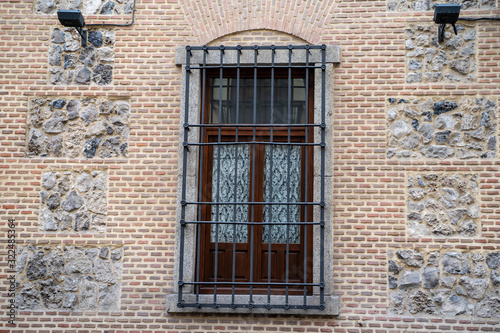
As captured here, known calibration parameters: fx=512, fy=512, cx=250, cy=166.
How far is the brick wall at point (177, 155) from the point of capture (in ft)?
17.7

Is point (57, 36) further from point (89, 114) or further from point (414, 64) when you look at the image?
point (414, 64)

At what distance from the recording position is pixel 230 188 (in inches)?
230

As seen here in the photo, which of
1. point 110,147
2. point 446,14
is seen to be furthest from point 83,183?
point 446,14

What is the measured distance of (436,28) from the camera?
5.67 m

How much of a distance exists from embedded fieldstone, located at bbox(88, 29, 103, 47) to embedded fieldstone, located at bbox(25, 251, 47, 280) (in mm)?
2422

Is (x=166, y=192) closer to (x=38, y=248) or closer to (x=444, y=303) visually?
(x=38, y=248)

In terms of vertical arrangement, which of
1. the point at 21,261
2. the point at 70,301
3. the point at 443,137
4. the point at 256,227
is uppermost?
the point at 443,137

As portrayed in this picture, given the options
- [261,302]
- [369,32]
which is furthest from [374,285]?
[369,32]

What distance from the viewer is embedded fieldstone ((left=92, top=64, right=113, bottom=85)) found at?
229 inches

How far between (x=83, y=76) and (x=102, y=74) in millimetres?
218

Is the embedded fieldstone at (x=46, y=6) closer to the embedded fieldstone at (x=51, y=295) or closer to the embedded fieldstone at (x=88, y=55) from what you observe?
the embedded fieldstone at (x=88, y=55)

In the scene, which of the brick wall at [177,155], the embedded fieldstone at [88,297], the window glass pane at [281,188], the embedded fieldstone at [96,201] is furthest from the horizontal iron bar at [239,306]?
the embedded fieldstone at [96,201]

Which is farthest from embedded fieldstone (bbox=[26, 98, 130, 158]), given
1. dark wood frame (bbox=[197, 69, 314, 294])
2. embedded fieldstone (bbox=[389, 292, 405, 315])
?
embedded fieldstone (bbox=[389, 292, 405, 315])

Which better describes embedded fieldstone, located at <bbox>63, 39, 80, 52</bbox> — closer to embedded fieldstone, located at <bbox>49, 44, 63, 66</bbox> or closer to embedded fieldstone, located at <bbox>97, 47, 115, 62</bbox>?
embedded fieldstone, located at <bbox>49, 44, 63, 66</bbox>
